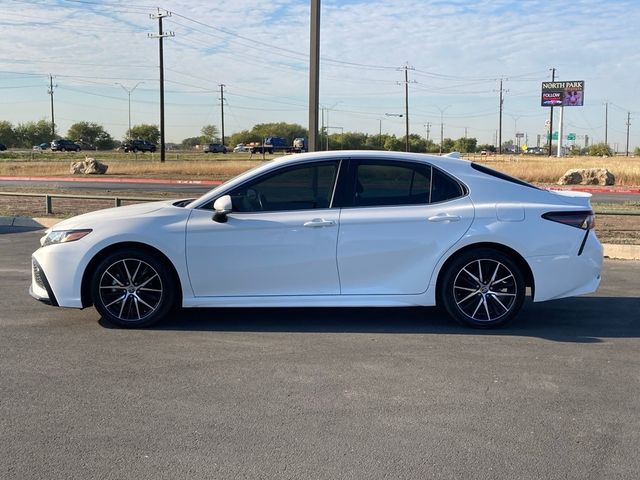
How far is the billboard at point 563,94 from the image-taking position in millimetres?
109562

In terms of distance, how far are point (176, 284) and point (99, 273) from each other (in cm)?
69

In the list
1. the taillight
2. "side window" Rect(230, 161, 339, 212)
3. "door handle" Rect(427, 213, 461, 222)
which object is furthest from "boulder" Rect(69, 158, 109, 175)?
the taillight

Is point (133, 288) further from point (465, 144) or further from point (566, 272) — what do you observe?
point (465, 144)

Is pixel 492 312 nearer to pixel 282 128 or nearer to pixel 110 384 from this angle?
pixel 110 384

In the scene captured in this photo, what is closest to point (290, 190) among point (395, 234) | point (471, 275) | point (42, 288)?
point (395, 234)

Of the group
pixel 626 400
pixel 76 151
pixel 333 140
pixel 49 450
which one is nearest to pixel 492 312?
pixel 626 400

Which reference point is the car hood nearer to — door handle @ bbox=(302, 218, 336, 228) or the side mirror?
the side mirror

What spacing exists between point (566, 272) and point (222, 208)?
315cm

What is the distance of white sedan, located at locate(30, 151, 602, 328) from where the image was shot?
5.92m

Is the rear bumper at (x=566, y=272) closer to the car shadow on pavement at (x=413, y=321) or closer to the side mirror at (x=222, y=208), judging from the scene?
the car shadow on pavement at (x=413, y=321)

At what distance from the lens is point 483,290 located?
238 inches

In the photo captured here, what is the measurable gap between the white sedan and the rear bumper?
0.01m

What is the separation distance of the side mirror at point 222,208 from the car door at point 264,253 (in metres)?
0.04

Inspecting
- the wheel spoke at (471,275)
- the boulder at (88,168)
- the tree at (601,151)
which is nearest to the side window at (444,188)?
the wheel spoke at (471,275)
